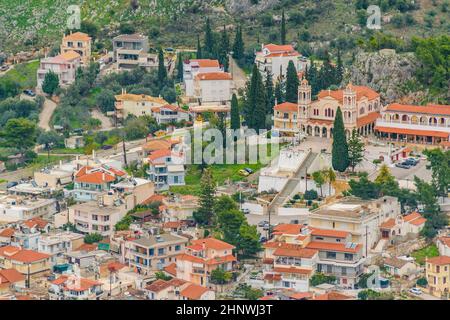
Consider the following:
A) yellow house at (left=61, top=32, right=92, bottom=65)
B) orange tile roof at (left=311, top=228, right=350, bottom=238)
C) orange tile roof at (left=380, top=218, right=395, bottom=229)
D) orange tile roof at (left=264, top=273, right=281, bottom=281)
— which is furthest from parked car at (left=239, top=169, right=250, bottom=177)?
yellow house at (left=61, top=32, right=92, bottom=65)

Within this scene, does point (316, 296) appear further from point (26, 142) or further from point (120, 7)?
point (120, 7)

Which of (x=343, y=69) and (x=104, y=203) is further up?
(x=343, y=69)

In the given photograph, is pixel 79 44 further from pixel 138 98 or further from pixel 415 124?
pixel 415 124

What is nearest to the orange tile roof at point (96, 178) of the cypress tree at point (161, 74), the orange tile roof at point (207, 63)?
the orange tile roof at point (207, 63)

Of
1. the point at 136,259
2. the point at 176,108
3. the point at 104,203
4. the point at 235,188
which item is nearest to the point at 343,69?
the point at 176,108

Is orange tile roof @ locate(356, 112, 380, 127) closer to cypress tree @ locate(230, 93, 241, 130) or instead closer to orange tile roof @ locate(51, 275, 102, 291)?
cypress tree @ locate(230, 93, 241, 130)

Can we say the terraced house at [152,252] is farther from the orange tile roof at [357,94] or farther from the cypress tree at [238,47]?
the cypress tree at [238,47]

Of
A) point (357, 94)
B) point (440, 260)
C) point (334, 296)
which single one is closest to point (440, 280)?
point (440, 260)
